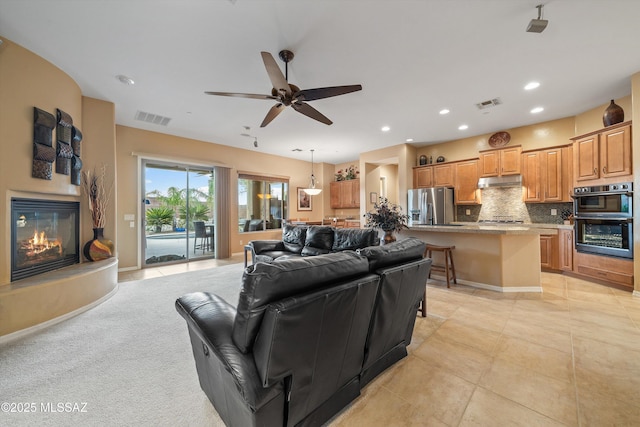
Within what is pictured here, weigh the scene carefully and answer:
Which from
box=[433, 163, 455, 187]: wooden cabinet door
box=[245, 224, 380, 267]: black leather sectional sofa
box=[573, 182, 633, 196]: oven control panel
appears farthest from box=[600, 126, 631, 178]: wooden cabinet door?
box=[245, 224, 380, 267]: black leather sectional sofa

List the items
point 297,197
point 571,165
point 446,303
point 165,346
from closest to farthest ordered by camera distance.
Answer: point 165,346
point 446,303
point 571,165
point 297,197

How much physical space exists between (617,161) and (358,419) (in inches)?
205

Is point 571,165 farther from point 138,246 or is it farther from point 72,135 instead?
point 138,246

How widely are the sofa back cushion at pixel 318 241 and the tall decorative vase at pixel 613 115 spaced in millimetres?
4711

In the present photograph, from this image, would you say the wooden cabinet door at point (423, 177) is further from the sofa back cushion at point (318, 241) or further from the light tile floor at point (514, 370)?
the light tile floor at point (514, 370)

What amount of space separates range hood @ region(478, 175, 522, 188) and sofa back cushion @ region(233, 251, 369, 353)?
5.74 metres

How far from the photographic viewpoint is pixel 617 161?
3660 mm

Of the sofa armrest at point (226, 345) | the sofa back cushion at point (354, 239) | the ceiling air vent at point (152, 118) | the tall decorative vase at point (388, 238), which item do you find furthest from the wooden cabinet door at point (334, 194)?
the sofa armrest at point (226, 345)

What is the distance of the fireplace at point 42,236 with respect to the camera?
8.99 feet

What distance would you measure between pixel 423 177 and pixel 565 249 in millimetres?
3126

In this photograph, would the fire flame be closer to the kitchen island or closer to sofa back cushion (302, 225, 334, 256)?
sofa back cushion (302, 225, 334, 256)

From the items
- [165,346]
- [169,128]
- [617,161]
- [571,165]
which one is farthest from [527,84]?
[169,128]

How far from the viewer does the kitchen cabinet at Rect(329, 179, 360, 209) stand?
8.08 meters

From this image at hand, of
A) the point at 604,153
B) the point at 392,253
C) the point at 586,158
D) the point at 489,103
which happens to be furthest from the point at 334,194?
the point at 392,253
